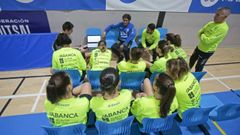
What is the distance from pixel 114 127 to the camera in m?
1.99

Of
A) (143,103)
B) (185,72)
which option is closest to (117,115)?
(143,103)

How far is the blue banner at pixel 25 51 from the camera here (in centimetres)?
418

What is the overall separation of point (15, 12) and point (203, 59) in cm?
437

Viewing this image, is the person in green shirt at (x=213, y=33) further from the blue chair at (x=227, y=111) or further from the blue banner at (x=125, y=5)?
the blue banner at (x=125, y=5)

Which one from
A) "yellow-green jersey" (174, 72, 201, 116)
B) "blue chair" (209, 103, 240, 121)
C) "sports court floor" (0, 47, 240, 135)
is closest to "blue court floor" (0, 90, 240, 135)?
"sports court floor" (0, 47, 240, 135)

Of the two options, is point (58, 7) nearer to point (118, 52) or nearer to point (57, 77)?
point (118, 52)

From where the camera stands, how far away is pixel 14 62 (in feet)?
14.4

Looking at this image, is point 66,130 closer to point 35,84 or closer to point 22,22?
point 35,84

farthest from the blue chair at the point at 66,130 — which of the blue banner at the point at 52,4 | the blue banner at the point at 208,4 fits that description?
the blue banner at the point at 208,4

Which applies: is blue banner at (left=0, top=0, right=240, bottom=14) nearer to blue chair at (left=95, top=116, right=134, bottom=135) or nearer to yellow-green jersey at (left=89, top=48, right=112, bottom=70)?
yellow-green jersey at (left=89, top=48, right=112, bottom=70)

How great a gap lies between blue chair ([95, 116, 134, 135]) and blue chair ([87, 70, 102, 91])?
3.51 feet

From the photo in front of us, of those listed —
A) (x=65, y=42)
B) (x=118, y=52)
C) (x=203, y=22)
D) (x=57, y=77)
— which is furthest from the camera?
(x=203, y=22)

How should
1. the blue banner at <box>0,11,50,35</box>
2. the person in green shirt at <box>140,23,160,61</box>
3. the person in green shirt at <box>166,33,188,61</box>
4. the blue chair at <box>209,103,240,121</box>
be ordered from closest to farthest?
the blue chair at <box>209,103,240,121</box> < the person in green shirt at <box>166,33,188,61</box> < the blue banner at <box>0,11,50,35</box> < the person in green shirt at <box>140,23,160,61</box>

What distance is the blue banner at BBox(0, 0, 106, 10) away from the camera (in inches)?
169
